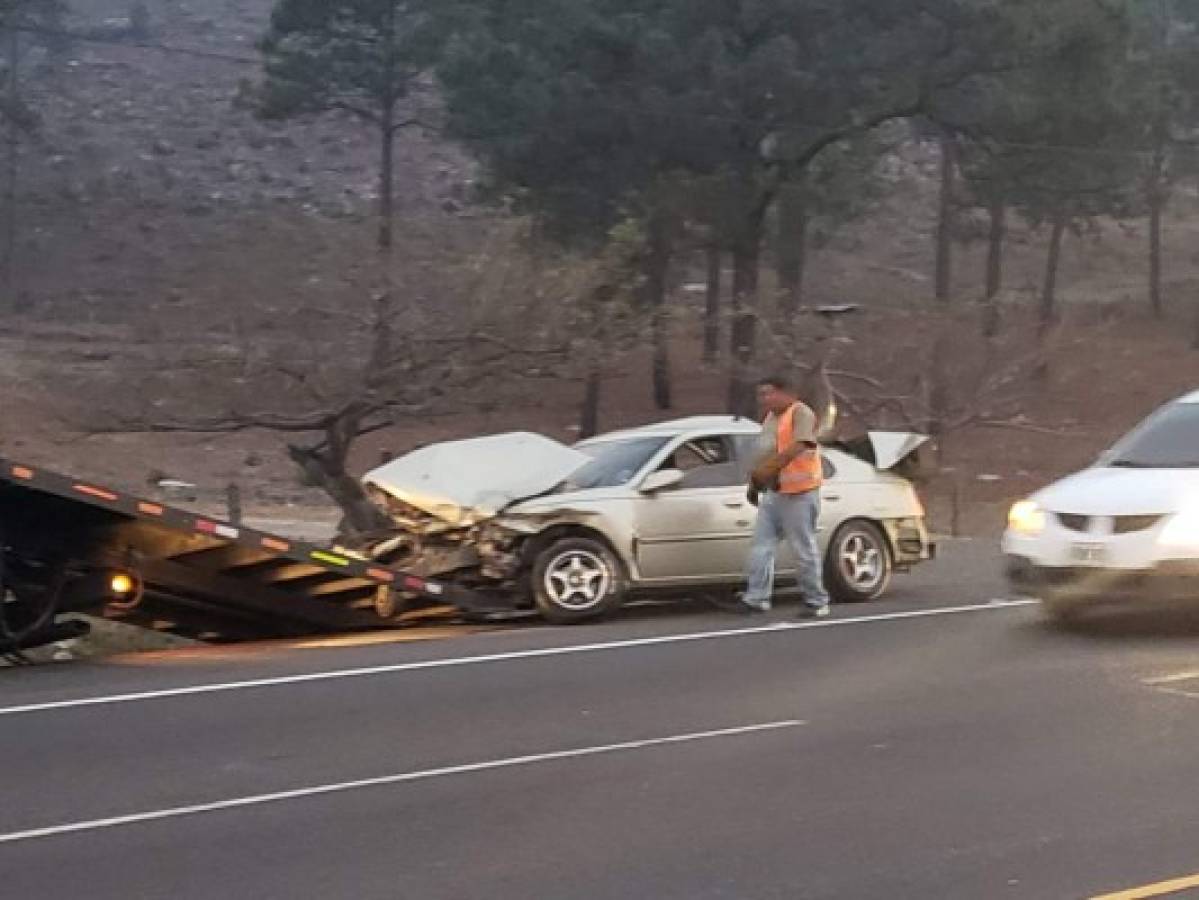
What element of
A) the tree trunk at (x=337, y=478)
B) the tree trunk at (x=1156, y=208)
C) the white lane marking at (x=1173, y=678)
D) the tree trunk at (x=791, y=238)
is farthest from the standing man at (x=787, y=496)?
the tree trunk at (x=1156, y=208)

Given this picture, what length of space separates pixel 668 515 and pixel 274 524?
44.0 feet

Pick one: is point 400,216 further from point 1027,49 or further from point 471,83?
point 1027,49

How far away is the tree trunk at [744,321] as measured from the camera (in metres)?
35.4

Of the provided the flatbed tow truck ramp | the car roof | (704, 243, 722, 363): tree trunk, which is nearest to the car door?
the car roof

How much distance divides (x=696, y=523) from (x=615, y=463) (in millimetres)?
750

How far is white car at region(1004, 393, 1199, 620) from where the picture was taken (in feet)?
40.7

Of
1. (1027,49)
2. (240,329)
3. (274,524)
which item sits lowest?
(274,524)

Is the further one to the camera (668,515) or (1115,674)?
(668,515)

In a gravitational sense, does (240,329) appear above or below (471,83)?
below

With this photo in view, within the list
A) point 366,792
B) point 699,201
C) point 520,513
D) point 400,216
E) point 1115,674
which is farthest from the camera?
point 400,216

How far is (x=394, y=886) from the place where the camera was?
22.5ft

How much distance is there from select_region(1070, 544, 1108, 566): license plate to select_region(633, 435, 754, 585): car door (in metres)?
2.79

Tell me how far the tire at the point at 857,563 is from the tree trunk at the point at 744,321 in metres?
19.1

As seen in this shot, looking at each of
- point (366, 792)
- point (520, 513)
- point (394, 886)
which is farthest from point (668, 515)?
point (394, 886)
